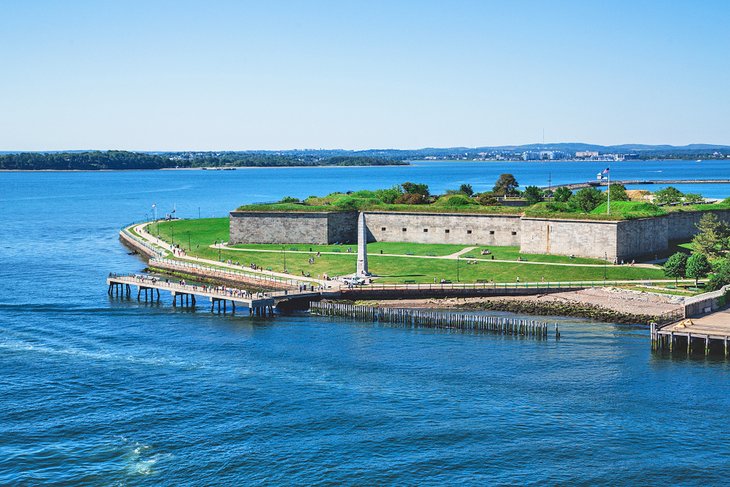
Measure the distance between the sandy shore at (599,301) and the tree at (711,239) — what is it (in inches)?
557

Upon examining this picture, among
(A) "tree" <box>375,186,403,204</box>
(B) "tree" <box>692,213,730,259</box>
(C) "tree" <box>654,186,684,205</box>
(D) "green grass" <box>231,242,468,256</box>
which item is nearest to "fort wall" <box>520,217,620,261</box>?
(D) "green grass" <box>231,242,468,256</box>

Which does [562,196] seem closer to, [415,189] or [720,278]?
[415,189]

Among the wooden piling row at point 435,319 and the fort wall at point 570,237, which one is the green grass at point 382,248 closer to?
the fort wall at point 570,237

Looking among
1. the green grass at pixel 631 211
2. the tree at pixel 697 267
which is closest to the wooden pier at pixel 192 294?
the tree at pixel 697 267

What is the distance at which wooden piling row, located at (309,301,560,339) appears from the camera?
6050cm

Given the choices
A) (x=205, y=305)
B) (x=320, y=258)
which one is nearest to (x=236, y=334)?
(x=205, y=305)

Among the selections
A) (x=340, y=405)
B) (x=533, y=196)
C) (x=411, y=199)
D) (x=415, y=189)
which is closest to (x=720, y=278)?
(x=340, y=405)

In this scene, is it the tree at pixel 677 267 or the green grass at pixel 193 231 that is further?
the green grass at pixel 193 231

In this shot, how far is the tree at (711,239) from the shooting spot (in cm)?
7831

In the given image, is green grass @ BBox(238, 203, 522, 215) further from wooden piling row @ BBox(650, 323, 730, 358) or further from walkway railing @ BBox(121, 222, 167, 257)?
wooden piling row @ BBox(650, 323, 730, 358)

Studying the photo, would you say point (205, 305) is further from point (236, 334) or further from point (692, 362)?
point (692, 362)

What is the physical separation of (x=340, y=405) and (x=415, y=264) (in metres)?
37.6

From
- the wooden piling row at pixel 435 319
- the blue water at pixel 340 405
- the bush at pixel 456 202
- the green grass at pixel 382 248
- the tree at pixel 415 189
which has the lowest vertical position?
the blue water at pixel 340 405

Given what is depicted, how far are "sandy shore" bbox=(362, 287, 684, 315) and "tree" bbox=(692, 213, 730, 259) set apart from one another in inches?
557
